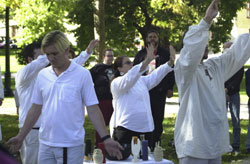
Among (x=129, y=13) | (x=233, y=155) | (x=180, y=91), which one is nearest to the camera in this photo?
(x=180, y=91)

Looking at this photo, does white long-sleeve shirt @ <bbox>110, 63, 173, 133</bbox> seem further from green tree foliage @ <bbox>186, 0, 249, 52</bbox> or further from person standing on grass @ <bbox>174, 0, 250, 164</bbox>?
green tree foliage @ <bbox>186, 0, 249, 52</bbox>

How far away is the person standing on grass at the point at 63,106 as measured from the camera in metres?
5.49

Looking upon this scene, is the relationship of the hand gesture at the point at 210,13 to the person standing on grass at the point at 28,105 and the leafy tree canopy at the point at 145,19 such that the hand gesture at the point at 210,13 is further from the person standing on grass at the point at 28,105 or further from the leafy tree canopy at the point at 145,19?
the leafy tree canopy at the point at 145,19

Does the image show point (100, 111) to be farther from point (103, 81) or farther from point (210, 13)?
point (103, 81)

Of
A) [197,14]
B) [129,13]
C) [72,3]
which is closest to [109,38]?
[129,13]

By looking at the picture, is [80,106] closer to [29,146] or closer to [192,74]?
[192,74]

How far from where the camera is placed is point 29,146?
25.4ft

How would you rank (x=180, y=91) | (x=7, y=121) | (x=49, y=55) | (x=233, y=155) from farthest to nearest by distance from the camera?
(x=7, y=121), (x=233, y=155), (x=180, y=91), (x=49, y=55)

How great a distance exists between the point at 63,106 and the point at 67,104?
0.04m

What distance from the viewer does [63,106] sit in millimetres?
5508

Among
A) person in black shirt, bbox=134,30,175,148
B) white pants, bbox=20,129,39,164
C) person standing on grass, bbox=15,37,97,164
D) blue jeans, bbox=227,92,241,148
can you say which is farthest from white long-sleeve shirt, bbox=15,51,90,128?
blue jeans, bbox=227,92,241,148

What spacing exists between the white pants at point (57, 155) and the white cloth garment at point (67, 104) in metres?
0.04

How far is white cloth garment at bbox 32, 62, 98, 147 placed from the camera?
18.0 feet

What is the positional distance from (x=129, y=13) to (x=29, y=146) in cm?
2275
